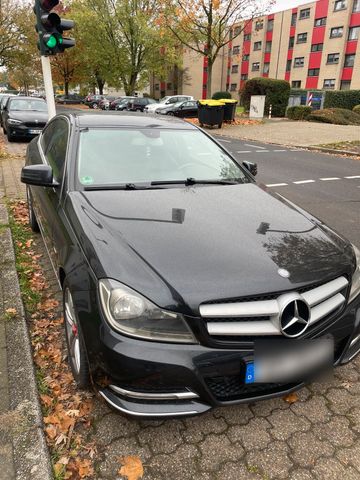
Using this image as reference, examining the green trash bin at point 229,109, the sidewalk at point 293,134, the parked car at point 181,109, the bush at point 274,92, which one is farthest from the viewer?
the bush at point 274,92

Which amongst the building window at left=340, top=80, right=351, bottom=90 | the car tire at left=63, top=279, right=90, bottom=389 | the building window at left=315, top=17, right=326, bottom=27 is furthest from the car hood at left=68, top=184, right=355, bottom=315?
the building window at left=315, top=17, right=326, bottom=27

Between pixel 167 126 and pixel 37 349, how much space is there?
234cm

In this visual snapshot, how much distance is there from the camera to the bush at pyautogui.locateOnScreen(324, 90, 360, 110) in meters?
33.0

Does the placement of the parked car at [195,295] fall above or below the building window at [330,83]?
below

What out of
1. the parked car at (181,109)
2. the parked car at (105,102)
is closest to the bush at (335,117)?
the parked car at (181,109)

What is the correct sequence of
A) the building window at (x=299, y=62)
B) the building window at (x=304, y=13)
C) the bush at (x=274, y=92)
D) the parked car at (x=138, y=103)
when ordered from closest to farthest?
the bush at (x=274, y=92) < the parked car at (x=138, y=103) < the building window at (x=304, y=13) < the building window at (x=299, y=62)

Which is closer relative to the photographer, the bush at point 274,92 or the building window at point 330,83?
the bush at point 274,92

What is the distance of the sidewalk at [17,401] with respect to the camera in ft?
6.31

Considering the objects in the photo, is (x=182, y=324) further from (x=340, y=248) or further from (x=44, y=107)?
(x=44, y=107)

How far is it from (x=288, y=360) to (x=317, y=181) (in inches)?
290

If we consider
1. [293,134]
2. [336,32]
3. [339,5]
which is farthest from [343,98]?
[293,134]

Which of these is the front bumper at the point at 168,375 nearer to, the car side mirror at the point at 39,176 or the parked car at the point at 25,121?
the car side mirror at the point at 39,176

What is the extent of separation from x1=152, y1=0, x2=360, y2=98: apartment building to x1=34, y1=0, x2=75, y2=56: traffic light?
107 feet

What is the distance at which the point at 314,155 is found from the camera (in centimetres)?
1280
